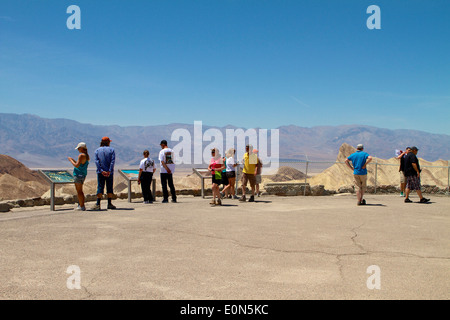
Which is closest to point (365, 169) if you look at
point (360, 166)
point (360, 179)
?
point (360, 166)

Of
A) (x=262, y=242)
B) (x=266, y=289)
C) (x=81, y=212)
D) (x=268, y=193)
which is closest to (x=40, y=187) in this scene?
(x=268, y=193)

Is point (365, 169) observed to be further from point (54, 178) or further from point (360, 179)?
point (54, 178)

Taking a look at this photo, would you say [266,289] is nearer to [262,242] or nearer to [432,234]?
[262,242]

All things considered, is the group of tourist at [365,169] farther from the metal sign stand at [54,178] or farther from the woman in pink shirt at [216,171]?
the metal sign stand at [54,178]

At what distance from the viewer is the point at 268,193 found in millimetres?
18719

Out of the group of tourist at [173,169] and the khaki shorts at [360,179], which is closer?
the group of tourist at [173,169]

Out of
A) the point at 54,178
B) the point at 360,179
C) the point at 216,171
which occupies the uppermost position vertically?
the point at 216,171

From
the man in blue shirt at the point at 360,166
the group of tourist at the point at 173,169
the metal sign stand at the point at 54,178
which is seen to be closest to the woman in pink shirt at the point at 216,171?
the group of tourist at the point at 173,169

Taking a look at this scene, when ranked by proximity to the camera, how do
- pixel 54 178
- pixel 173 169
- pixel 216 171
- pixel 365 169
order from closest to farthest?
pixel 54 178 < pixel 216 171 < pixel 365 169 < pixel 173 169

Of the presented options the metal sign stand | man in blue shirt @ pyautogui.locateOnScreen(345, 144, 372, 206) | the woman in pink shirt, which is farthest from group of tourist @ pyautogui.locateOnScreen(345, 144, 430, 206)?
the metal sign stand

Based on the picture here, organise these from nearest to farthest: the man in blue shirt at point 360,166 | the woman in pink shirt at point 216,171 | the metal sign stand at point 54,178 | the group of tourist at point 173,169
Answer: the group of tourist at point 173,169 < the metal sign stand at point 54,178 < the woman in pink shirt at point 216,171 < the man in blue shirt at point 360,166

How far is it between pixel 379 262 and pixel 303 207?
7.28m

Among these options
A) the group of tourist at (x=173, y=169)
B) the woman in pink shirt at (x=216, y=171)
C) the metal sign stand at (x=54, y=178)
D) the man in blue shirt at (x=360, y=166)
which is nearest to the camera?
the group of tourist at (x=173, y=169)

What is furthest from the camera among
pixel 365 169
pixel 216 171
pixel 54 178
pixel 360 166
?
pixel 365 169
